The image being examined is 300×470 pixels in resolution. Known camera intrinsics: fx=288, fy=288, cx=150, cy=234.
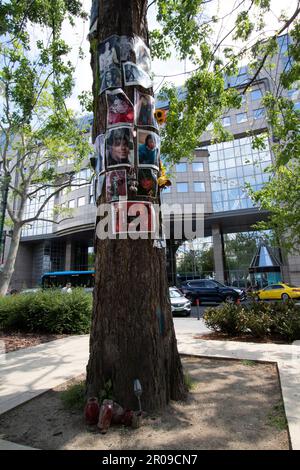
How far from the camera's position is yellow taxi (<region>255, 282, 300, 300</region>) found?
22.3 m

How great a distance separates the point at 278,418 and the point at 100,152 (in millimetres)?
3733

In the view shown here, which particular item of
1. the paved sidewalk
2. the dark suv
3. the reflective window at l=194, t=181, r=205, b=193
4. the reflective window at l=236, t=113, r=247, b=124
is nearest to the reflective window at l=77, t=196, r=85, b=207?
the reflective window at l=194, t=181, r=205, b=193

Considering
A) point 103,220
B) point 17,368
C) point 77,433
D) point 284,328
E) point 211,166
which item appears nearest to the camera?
point 77,433

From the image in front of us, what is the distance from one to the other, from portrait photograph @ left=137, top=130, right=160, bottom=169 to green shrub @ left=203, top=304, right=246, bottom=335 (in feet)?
20.3

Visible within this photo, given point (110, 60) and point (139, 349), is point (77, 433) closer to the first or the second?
point (139, 349)

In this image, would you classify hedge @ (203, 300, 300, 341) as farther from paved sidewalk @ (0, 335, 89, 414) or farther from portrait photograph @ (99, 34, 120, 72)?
portrait photograph @ (99, 34, 120, 72)

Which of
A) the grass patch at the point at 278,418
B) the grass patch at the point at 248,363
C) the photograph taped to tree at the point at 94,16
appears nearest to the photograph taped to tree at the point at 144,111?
the photograph taped to tree at the point at 94,16

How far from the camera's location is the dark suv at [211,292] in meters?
21.4

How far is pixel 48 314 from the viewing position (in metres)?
9.93

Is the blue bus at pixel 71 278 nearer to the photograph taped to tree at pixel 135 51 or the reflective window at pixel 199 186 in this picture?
the reflective window at pixel 199 186

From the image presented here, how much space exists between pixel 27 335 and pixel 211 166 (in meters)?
29.5

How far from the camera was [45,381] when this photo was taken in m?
4.63

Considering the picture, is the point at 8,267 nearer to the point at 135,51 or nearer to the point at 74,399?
the point at 74,399

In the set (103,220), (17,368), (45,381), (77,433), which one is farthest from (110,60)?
(17,368)
